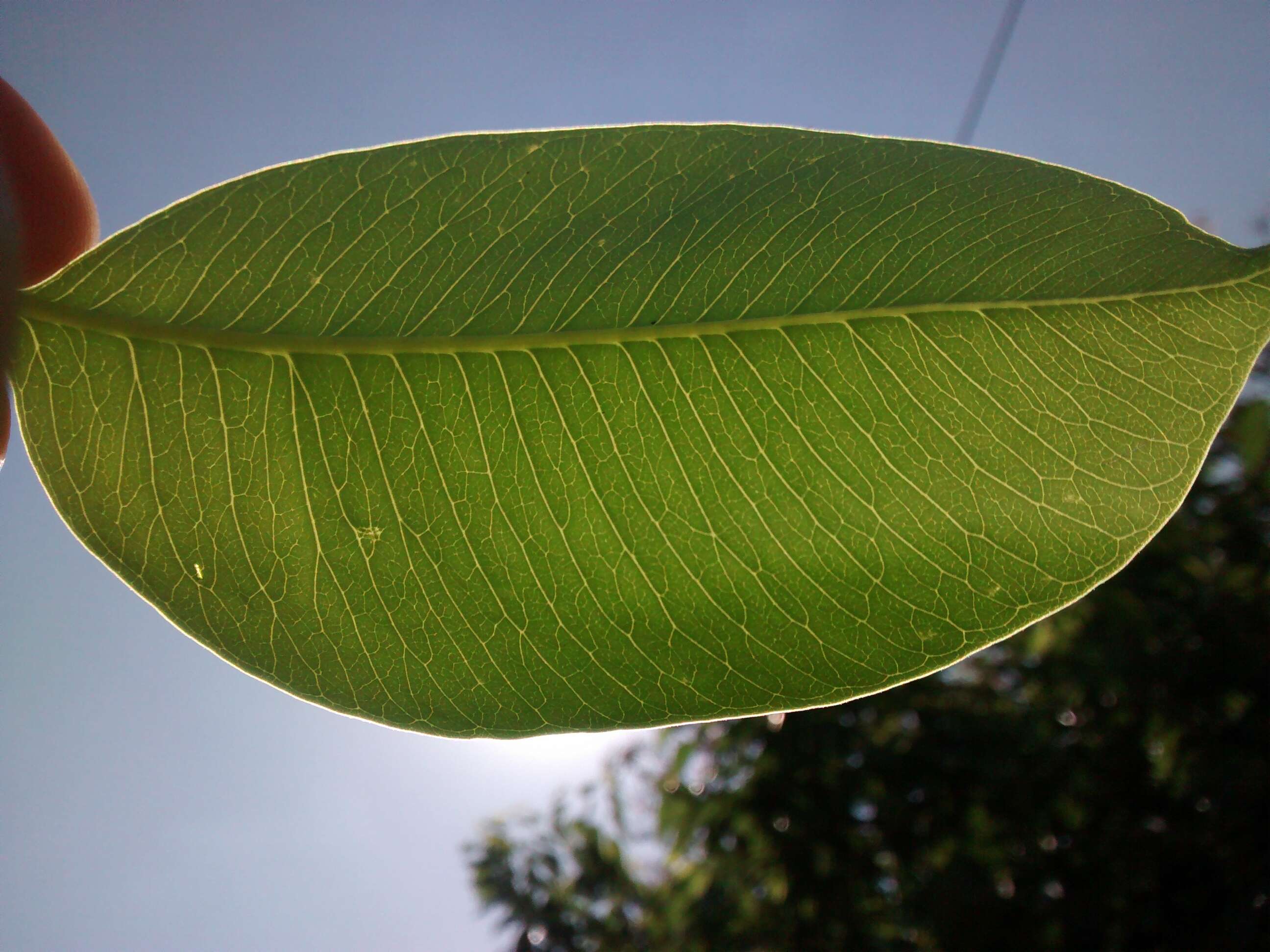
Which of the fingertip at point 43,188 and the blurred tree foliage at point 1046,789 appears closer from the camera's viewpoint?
the fingertip at point 43,188

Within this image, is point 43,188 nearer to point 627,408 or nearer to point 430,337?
point 430,337

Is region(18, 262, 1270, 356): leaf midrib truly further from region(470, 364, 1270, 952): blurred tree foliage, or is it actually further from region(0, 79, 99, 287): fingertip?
region(470, 364, 1270, 952): blurred tree foliage

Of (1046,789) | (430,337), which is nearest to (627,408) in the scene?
(430,337)

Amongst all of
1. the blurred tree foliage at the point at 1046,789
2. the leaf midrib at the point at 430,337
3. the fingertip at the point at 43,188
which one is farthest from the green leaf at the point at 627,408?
the blurred tree foliage at the point at 1046,789

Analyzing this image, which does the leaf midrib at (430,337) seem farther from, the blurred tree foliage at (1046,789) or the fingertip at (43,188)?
the blurred tree foliage at (1046,789)

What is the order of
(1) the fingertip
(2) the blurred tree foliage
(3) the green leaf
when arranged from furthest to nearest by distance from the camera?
1. (2) the blurred tree foliage
2. (1) the fingertip
3. (3) the green leaf

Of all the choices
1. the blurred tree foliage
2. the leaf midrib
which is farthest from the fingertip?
the blurred tree foliage

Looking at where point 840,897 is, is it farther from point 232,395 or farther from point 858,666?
point 232,395
